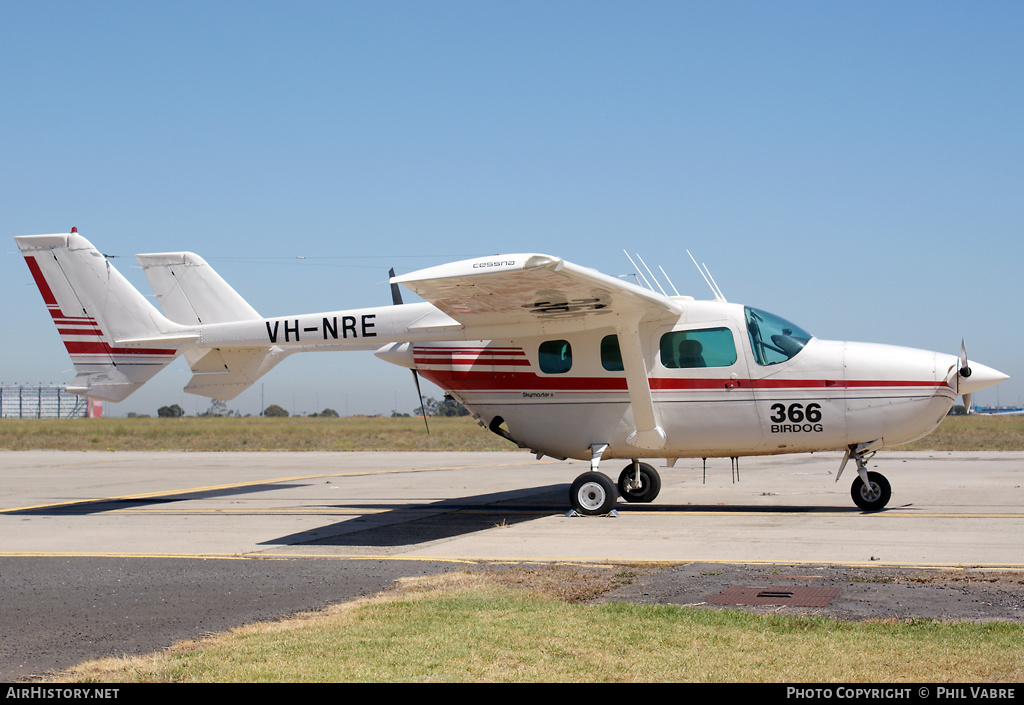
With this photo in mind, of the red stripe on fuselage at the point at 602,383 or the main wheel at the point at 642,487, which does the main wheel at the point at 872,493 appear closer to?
the red stripe on fuselage at the point at 602,383

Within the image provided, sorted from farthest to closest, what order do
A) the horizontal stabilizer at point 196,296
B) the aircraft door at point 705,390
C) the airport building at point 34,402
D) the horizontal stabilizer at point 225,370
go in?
the airport building at point 34,402
the horizontal stabilizer at point 196,296
the horizontal stabilizer at point 225,370
the aircraft door at point 705,390

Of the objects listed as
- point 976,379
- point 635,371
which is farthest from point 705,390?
point 976,379

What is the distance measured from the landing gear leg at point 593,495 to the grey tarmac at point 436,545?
8.5 inches

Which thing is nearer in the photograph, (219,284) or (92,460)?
(219,284)

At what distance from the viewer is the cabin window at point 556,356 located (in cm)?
1324

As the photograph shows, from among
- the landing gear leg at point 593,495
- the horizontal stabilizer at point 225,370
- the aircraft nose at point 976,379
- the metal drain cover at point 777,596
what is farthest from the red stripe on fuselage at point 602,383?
the metal drain cover at point 777,596

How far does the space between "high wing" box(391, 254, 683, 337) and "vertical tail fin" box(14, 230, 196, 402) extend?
6213 mm

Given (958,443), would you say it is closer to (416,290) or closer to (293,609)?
(416,290)

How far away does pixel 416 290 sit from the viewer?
416 inches

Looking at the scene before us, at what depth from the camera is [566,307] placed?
12.2 metres

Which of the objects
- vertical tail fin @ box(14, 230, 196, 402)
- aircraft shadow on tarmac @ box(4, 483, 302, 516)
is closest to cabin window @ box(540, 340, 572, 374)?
vertical tail fin @ box(14, 230, 196, 402)
